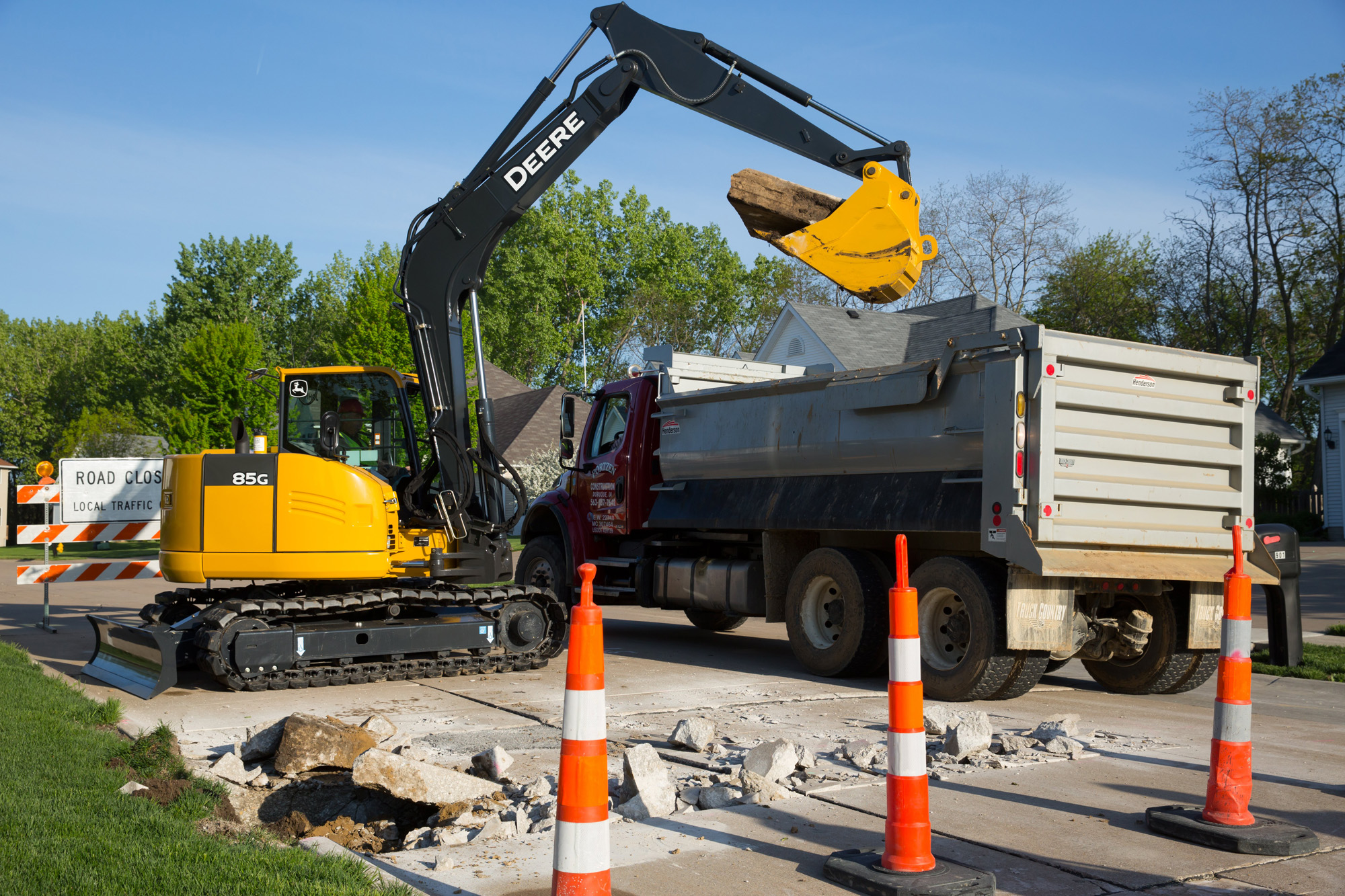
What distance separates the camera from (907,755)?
3926 millimetres

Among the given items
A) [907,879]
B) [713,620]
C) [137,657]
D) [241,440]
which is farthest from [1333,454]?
[907,879]

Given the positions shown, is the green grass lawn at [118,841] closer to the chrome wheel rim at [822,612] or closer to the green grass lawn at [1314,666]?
the chrome wheel rim at [822,612]

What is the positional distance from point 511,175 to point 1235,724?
7.95m

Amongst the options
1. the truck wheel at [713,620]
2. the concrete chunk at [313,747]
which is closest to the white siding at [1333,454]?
the truck wheel at [713,620]

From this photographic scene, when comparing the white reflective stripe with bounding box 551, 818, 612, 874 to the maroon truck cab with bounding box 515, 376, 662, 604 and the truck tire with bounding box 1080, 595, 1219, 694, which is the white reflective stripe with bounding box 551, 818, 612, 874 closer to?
the truck tire with bounding box 1080, 595, 1219, 694

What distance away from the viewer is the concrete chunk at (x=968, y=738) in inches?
240

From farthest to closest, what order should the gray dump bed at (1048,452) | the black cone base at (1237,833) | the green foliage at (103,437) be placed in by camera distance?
the green foliage at (103,437) → the gray dump bed at (1048,452) → the black cone base at (1237,833)

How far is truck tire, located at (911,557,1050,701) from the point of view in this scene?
26.8 feet

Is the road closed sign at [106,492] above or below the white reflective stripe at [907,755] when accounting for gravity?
above

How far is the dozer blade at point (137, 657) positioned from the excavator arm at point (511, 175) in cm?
265

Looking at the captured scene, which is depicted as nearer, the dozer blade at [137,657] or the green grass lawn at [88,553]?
the dozer blade at [137,657]

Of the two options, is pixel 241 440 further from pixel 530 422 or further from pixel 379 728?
pixel 530 422

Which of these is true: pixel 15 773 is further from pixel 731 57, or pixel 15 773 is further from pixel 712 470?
pixel 731 57

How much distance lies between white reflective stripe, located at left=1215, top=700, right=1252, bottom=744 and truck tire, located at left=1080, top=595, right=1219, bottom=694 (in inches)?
171
